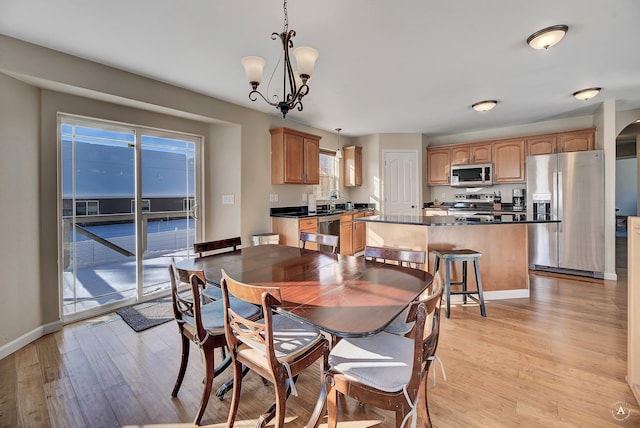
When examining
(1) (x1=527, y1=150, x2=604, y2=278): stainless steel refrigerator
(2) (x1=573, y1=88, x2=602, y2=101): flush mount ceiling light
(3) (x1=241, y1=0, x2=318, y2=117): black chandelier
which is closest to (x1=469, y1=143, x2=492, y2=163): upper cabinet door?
(1) (x1=527, y1=150, x2=604, y2=278): stainless steel refrigerator

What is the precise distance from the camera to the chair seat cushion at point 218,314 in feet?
5.41

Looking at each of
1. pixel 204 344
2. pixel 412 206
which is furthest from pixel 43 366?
pixel 412 206

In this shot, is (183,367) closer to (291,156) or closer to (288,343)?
(288,343)

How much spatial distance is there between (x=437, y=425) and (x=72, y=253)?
140 inches

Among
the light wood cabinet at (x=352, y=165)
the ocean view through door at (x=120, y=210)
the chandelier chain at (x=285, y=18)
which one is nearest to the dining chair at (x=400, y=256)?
the chandelier chain at (x=285, y=18)

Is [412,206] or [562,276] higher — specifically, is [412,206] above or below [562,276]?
above

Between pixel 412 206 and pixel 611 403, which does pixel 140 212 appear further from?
pixel 412 206

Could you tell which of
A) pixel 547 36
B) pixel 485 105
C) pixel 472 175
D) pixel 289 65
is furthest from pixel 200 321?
pixel 472 175

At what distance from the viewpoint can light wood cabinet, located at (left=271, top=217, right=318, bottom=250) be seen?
4.28m

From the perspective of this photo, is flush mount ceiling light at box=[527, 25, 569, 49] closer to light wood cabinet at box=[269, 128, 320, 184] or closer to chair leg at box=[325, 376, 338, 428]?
chair leg at box=[325, 376, 338, 428]

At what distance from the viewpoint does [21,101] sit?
7.89 ft

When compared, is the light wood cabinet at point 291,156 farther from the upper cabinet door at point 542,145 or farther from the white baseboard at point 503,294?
the upper cabinet door at point 542,145

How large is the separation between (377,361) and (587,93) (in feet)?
14.4

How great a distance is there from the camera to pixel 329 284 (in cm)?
159
